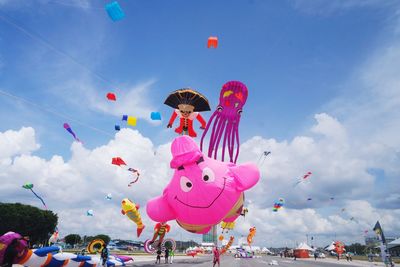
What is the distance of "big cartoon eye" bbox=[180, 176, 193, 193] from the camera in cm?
1052

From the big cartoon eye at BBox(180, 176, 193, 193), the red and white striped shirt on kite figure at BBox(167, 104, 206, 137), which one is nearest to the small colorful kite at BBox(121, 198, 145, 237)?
Result: the red and white striped shirt on kite figure at BBox(167, 104, 206, 137)

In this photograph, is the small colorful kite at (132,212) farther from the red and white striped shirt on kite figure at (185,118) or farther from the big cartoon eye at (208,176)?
the big cartoon eye at (208,176)

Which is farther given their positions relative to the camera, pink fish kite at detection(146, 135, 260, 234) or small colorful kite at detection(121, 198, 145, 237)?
small colorful kite at detection(121, 198, 145, 237)

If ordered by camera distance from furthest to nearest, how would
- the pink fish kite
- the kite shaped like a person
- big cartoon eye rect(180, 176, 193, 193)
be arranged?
the kite shaped like a person < big cartoon eye rect(180, 176, 193, 193) < the pink fish kite

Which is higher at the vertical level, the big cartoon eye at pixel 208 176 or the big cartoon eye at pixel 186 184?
the big cartoon eye at pixel 208 176

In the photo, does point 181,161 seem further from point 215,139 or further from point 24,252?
point 24,252

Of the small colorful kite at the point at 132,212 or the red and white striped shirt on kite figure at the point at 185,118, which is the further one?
the small colorful kite at the point at 132,212

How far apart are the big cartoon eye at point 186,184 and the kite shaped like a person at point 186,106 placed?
2620 millimetres

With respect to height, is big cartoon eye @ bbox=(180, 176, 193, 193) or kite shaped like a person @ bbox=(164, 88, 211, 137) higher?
kite shaped like a person @ bbox=(164, 88, 211, 137)

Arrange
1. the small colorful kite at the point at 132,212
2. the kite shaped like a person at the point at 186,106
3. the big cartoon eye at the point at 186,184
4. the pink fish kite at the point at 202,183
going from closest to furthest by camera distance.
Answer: the pink fish kite at the point at 202,183 < the big cartoon eye at the point at 186,184 < the kite shaped like a person at the point at 186,106 < the small colorful kite at the point at 132,212

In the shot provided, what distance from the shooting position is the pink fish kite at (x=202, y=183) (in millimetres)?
10422

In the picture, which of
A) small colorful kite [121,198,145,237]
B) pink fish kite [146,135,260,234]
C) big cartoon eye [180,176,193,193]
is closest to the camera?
pink fish kite [146,135,260,234]

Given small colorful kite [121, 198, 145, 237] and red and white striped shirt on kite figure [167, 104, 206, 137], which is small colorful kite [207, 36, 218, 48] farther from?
small colorful kite [121, 198, 145, 237]

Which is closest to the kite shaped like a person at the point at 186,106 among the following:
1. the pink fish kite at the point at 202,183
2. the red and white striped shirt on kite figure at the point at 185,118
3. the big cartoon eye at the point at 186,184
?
the red and white striped shirt on kite figure at the point at 185,118
